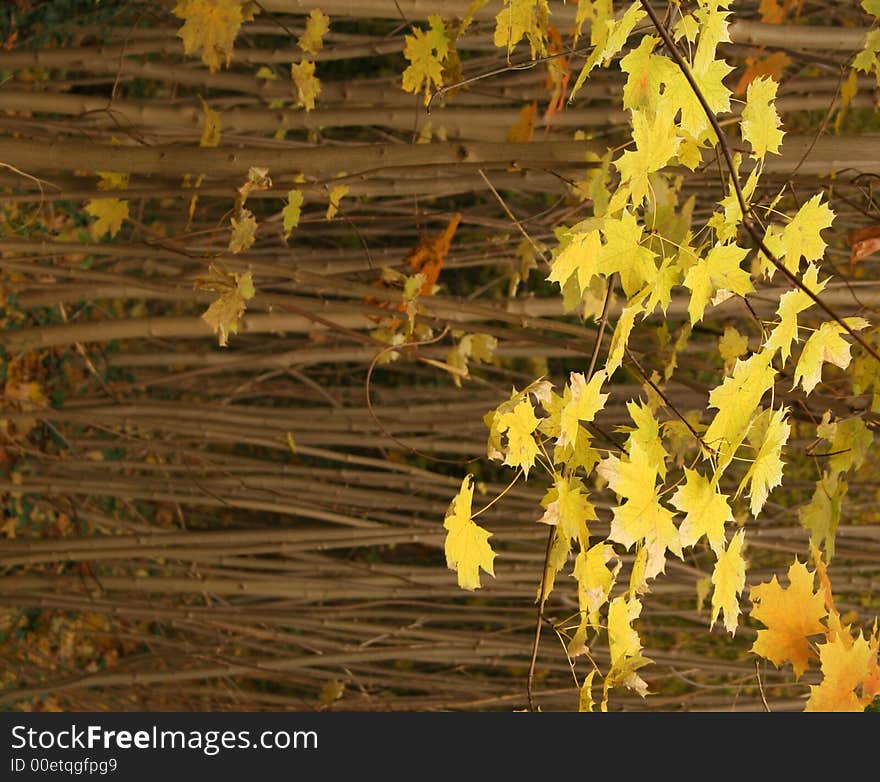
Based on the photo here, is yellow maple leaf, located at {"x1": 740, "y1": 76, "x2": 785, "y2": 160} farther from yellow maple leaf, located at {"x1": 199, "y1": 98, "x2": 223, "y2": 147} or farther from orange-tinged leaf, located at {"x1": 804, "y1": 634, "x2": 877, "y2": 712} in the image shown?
yellow maple leaf, located at {"x1": 199, "y1": 98, "x2": 223, "y2": 147}

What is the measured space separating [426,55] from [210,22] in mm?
337

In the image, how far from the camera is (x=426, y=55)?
149 centimetres

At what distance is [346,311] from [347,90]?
0.40 m

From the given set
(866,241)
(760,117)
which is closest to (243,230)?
(760,117)

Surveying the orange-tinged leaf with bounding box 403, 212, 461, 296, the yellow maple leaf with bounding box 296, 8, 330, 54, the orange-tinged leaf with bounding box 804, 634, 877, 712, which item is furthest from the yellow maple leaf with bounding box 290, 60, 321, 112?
the orange-tinged leaf with bounding box 804, 634, 877, 712

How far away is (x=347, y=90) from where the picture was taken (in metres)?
1.74

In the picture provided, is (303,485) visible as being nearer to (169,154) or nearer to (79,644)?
(169,154)

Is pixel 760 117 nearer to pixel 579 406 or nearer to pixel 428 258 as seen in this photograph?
pixel 579 406

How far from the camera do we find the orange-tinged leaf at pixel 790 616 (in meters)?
1.00

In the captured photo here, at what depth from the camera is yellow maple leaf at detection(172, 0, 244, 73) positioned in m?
1.50

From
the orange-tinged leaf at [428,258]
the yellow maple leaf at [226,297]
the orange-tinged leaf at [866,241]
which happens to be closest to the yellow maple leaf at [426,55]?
the orange-tinged leaf at [428,258]

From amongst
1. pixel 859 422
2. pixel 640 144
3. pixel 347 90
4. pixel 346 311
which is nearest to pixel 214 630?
pixel 346 311

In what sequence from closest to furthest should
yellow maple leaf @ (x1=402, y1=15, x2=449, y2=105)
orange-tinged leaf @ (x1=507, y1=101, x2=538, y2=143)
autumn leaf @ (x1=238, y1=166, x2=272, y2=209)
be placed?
autumn leaf @ (x1=238, y1=166, x2=272, y2=209) < yellow maple leaf @ (x1=402, y1=15, x2=449, y2=105) < orange-tinged leaf @ (x1=507, y1=101, x2=538, y2=143)

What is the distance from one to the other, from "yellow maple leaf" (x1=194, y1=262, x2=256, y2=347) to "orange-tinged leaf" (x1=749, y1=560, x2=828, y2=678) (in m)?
0.81
